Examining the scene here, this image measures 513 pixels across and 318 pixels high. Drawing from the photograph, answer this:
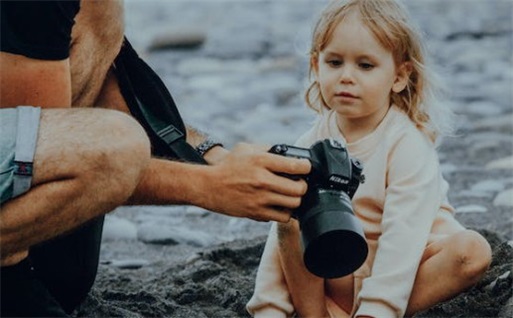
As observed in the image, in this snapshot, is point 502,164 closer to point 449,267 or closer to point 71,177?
point 449,267

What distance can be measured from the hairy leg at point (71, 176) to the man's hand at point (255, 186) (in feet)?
0.64

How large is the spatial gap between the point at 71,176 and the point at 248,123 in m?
4.30

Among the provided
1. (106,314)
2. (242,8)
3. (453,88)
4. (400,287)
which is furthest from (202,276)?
(242,8)

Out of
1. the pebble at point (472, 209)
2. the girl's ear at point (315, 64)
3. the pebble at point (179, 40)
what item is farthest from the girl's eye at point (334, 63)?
the pebble at point (179, 40)

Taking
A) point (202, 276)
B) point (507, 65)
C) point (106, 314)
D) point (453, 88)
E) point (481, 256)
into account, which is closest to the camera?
point (481, 256)

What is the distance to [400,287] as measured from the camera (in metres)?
3.12

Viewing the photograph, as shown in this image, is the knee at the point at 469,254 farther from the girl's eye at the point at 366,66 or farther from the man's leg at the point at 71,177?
the man's leg at the point at 71,177

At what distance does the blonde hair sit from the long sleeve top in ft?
0.19

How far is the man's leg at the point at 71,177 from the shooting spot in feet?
9.32

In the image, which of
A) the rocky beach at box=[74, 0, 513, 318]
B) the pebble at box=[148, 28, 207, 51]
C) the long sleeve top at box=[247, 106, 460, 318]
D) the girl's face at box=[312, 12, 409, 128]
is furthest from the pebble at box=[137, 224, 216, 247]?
the pebble at box=[148, 28, 207, 51]

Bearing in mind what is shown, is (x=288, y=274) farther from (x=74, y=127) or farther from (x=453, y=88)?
(x=453, y=88)

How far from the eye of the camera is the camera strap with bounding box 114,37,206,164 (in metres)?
3.43

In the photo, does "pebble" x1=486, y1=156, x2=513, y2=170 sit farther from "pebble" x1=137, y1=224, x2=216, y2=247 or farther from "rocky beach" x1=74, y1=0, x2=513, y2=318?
"pebble" x1=137, y1=224, x2=216, y2=247

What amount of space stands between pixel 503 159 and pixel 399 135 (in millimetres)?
2683
